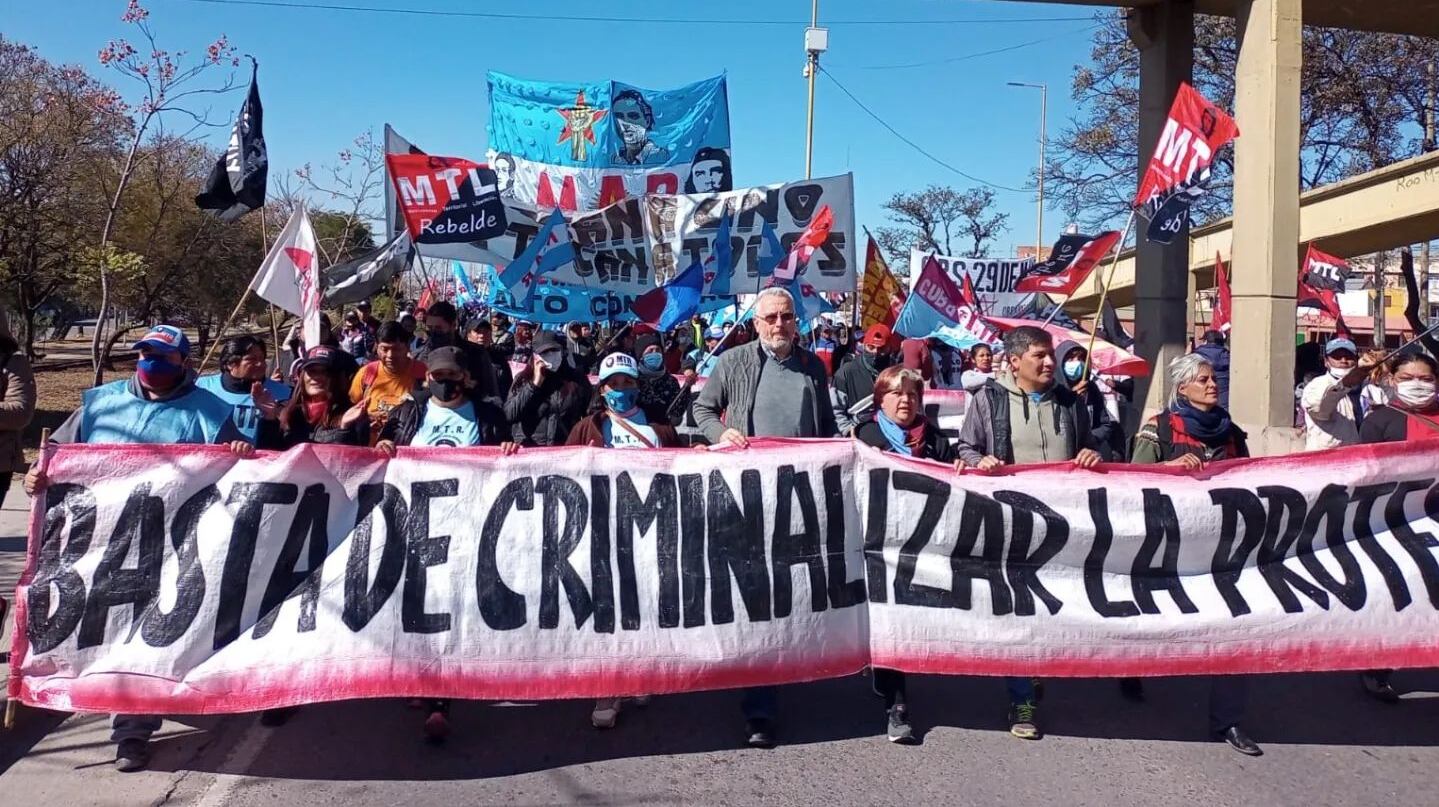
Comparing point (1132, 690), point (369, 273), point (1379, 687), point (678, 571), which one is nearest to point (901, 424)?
point (678, 571)

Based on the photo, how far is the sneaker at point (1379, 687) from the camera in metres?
4.51

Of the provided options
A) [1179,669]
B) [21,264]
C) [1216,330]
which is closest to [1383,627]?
[1179,669]

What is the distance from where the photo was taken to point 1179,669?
4.09 meters

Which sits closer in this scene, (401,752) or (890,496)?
(401,752)

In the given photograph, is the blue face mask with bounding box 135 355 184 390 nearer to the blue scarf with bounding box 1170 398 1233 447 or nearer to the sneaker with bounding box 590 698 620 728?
the sneaker with bounding box 590 698 620 728

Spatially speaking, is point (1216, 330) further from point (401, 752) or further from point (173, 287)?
point (173, 287)

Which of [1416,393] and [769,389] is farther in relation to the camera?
[1416,393]

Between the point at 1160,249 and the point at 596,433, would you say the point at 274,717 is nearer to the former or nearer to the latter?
the point at 596,433

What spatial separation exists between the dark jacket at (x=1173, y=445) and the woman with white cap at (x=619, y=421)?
214 cm

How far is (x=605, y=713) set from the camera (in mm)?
4117

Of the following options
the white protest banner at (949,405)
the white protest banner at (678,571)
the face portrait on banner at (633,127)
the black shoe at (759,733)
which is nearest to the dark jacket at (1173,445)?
the white protest banner at (678,571)

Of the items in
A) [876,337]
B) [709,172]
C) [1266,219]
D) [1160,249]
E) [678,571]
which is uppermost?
[709,172]

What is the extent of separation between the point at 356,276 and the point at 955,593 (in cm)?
862

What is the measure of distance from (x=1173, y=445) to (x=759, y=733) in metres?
2.24
